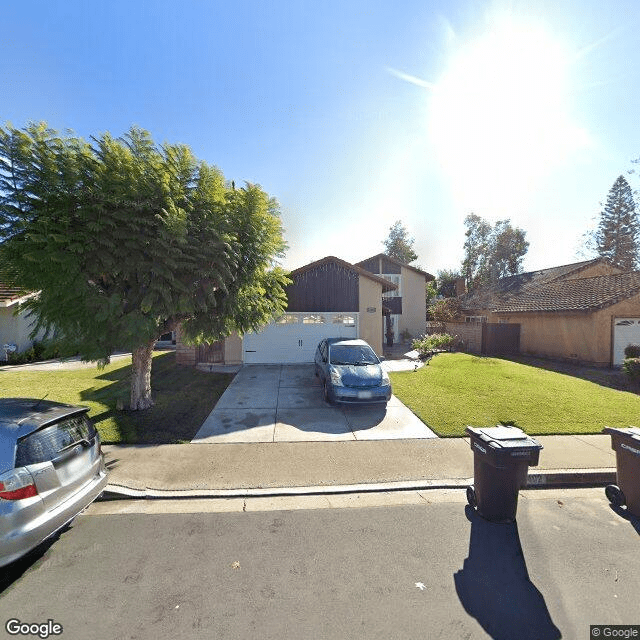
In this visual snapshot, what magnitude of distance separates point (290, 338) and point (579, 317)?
513 inches

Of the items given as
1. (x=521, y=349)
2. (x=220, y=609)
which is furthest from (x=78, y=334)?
(x=521, y=349)

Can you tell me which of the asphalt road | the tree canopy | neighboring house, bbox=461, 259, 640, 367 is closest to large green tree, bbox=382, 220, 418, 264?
the tree canopy

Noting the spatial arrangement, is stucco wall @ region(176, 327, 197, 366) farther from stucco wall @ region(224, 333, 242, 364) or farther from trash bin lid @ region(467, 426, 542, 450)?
trash bin lid @ region(467, 426, 542, 450)

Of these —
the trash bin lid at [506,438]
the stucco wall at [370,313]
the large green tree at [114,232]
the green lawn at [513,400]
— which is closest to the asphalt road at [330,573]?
the trash bin lid at [506,438]

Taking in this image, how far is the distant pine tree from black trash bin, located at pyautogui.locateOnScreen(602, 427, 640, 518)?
44621 millimetres

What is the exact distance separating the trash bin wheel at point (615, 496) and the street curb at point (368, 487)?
45cm

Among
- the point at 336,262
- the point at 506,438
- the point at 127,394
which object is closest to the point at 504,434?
the point at 506,438

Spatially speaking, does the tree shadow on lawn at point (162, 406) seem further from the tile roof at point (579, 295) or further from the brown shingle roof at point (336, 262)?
the tile roof at point (579, 295)

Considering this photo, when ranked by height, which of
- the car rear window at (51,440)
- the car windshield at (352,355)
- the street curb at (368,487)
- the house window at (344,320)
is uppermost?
the house window at (344,320)

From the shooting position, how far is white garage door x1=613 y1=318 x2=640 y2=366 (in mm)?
13453

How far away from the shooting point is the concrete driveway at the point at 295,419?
6.23 m

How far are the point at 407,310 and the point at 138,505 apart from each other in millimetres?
22386

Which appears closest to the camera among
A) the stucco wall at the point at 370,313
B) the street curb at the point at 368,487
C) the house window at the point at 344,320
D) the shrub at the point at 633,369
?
the street curb at the point at 368,487

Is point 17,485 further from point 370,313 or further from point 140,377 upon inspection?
point 370,313
